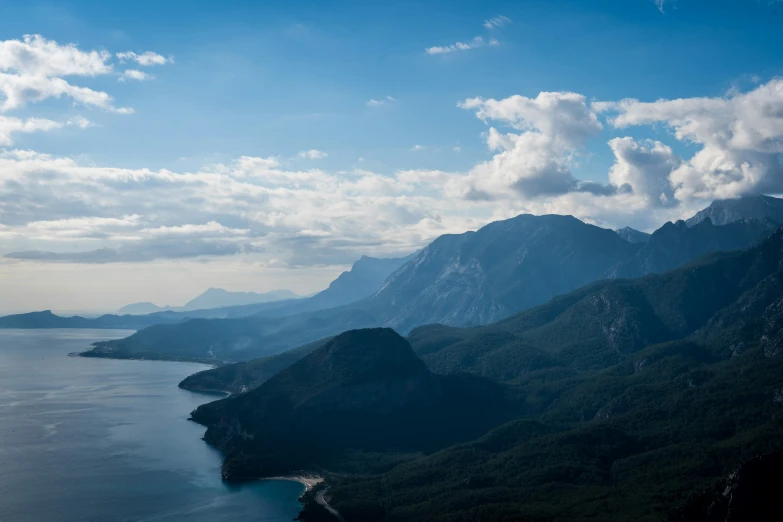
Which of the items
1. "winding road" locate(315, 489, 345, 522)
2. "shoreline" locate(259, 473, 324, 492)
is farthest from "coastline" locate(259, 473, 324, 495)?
"winding road" locate(315, 489, 345, 522)

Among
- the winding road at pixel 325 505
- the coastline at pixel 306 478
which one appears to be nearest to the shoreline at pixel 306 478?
the coastline at pixel 306 478

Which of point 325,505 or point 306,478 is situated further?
point 306,478

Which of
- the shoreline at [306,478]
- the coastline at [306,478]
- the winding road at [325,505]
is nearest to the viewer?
the winding road at [325,505]

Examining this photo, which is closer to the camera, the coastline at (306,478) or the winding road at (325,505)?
the winding road at (325,505)

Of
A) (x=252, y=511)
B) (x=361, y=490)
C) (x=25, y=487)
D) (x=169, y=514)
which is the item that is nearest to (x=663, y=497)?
(x=361, y=490)

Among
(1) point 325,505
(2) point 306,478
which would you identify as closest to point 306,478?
(2) point 306,478

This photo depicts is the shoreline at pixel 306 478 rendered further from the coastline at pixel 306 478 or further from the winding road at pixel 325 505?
the winding road at pixel 325 505

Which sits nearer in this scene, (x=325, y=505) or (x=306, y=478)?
(x=325, y=505)

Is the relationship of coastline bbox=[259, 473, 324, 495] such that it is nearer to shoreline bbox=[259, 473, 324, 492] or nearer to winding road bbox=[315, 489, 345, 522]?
shoreline bbox=[259, 473, 324, 492]

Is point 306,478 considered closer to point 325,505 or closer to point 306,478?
point 306,478

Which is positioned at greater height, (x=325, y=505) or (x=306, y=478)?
(x=325, y=505)

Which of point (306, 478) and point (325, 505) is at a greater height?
point (325, 505)

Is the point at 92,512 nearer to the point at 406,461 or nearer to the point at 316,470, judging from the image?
the point at 316,470
